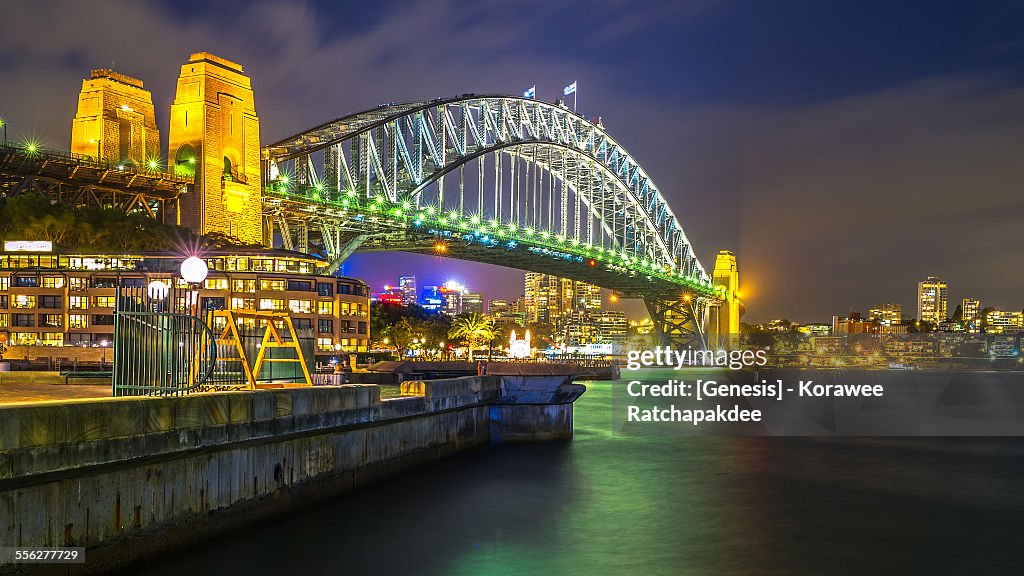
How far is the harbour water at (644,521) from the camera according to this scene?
1891 centimetres

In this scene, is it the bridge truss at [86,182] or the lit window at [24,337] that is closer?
the lit window at [24,337]

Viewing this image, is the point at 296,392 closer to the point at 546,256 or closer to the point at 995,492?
the point at 995,492

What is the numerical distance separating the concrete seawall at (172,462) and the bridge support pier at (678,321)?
142 meters

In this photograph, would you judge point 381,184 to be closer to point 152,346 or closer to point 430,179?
point 430,179

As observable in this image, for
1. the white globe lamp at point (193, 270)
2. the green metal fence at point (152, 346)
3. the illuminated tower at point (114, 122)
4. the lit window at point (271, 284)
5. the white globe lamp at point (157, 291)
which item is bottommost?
the green metal fence at point (152, 346)

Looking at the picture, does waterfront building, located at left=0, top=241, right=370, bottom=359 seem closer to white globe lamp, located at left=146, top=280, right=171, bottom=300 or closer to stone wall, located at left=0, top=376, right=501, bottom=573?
stone wall, located at left=0, top=376, right=501, bottom=573

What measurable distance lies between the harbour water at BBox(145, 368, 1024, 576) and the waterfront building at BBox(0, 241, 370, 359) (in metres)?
53.6

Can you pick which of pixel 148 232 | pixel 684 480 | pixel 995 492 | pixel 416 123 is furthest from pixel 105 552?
pixel 416 123

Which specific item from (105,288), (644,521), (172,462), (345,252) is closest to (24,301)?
(105,288)

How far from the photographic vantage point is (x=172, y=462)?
52.5 feet

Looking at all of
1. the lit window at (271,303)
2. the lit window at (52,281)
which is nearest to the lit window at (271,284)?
the lit window at (271,303)

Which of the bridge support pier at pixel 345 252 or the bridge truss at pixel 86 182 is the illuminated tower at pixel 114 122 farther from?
the bridge support pier at pixel 345 252

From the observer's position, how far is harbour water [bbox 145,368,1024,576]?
18906 millimetres

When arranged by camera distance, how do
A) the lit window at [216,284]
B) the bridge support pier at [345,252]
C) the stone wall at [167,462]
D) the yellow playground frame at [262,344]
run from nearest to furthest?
1. the stone wall at [167,462]
2. the yellow playground frame at [262,344]
3. the lit window at [216,284]
4. the bridge support pier at [345,252]
